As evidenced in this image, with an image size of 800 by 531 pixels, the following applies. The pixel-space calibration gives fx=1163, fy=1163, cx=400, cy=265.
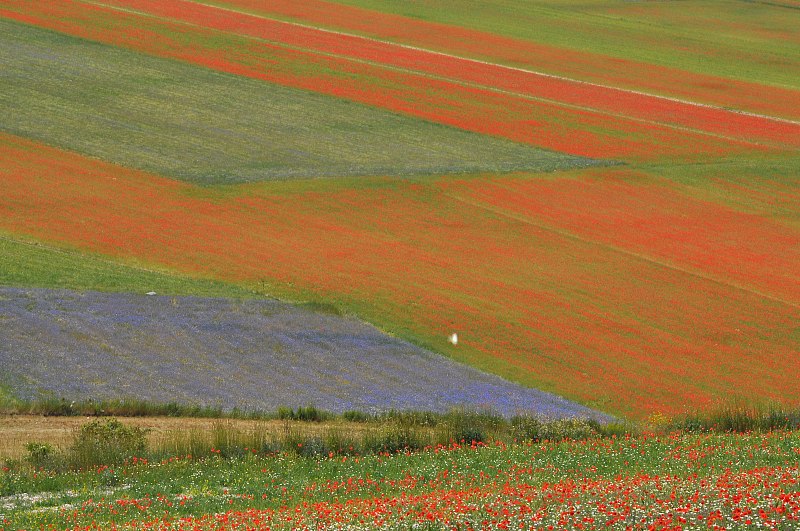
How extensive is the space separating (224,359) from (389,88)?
41.5 metres

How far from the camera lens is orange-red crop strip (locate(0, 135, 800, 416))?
30.8 m

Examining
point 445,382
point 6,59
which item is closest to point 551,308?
point 445,382

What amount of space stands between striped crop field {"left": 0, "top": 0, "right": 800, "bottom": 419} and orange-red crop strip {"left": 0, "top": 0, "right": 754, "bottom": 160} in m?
0.26

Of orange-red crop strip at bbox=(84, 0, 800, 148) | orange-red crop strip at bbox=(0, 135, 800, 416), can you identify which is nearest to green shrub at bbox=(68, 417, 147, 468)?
orange-red crop strip at bbox=(0, 135, 800, 416)

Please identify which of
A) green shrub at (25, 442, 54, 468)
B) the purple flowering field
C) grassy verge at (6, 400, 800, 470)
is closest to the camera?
green shrub at (25, 442, 54, 468)

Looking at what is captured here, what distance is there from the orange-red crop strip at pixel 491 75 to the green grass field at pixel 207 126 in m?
11.4

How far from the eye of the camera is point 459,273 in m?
38.5

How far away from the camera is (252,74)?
6881cm

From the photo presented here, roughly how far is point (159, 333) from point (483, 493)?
15.0 m

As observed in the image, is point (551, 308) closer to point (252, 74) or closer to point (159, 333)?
point (159, 333)

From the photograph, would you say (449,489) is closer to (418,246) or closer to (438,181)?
(418,246)

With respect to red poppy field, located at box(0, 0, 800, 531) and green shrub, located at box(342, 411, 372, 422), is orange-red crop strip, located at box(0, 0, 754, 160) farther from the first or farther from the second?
green shrub, located at box(342, 411, 372, 422)

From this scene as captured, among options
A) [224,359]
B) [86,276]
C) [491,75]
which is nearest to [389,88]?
[491,75]

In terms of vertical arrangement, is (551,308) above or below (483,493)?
below
